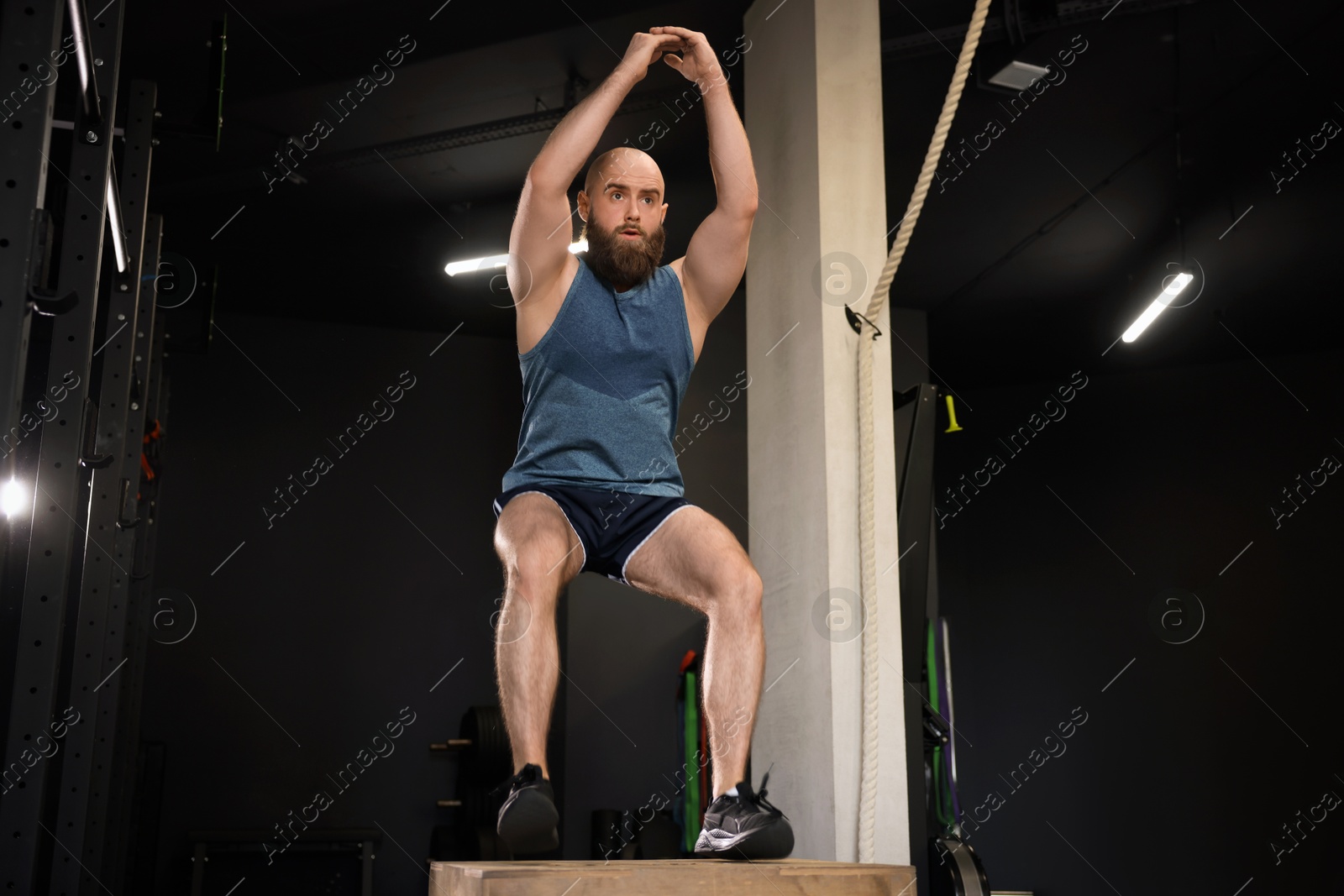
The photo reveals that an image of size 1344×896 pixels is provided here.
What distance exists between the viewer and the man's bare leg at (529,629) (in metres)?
1.85

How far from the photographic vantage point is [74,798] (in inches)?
119

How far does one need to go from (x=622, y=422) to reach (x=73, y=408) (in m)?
1.22

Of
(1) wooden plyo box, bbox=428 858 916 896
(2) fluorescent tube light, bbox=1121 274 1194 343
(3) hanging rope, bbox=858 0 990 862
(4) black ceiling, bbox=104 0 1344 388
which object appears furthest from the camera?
(2) fluorescent tube light, bbox=1121 274 1194 343

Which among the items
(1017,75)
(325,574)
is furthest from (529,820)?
(325,574)

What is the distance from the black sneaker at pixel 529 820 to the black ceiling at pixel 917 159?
7.19 feet

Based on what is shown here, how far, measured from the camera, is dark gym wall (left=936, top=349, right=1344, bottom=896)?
6.53 meters

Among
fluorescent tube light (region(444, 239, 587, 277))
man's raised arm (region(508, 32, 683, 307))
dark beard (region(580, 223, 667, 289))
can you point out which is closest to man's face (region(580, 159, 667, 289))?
dark beard (region(580, 223, 667, 289))

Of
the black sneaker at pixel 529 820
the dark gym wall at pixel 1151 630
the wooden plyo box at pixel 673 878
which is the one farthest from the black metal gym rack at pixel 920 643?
the dark gym wall at pixel 1151 630

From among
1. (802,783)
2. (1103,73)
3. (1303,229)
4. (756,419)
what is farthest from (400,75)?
(1303,229)

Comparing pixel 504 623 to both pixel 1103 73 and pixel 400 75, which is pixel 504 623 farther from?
pixel 1103 73

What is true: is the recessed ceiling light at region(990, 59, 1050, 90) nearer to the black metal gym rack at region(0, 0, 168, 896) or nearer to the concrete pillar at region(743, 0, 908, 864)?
the concrete pillar at region(743, 0, 908, 864)

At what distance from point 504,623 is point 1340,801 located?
6.18 m

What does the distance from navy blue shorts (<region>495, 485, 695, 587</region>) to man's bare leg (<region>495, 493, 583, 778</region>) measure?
65 mm

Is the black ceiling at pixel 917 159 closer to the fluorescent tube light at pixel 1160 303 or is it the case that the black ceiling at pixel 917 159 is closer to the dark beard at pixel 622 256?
the fluorescent tube light at pixel 1160 303
